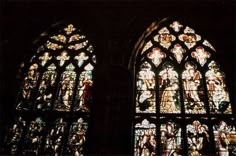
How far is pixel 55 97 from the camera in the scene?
11.2 m

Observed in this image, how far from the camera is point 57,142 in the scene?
34.0 ft

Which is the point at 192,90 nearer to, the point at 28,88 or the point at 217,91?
the point at 217,91

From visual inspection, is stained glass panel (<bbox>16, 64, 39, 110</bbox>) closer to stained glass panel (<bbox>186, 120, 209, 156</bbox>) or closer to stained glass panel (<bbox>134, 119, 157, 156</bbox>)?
stained glass panel (<bbox>134, 119, 157, 156</bbox>)

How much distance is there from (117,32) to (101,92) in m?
1.91

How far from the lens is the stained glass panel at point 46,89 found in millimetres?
11023

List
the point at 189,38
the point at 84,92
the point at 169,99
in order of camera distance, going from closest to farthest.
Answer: the point at 169,99 < the point at 84,92 < the point at 189,38

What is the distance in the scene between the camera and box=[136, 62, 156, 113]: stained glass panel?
1069cm

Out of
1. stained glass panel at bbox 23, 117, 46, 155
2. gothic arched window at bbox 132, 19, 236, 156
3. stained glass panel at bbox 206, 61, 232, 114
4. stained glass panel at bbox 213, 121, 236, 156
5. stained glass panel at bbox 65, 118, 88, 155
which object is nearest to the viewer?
stained glass panel at bbox 213, 121, 236, 156

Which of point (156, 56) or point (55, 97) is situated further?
point (156, 56)

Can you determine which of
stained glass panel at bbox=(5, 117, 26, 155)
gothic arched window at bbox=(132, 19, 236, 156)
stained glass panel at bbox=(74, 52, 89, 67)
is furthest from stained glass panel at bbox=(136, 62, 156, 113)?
stained glass panel at bbox=(5, 117, 26, 155)

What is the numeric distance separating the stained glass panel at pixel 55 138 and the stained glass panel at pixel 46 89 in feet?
1.73

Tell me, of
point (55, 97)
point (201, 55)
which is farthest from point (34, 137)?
point (201, 55)

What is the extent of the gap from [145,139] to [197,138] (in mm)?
1102

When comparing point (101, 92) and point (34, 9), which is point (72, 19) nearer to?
point (34, 9)
